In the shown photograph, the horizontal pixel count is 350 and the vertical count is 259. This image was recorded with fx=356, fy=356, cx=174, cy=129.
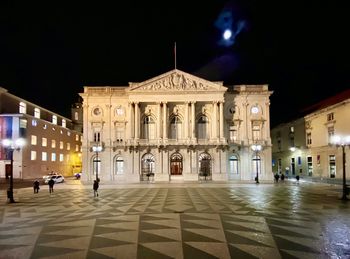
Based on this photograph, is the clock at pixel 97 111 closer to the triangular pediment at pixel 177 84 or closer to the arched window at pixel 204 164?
the triangular pediment at pixel 177 84

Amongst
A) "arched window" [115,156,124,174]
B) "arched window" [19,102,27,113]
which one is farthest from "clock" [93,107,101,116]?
"arched window" [19,102,27,113]

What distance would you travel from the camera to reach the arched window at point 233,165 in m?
58.7

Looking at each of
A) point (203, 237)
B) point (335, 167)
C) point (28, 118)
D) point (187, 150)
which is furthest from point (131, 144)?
point (203, 237)

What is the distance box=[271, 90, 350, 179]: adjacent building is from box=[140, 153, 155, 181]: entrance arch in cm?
2661

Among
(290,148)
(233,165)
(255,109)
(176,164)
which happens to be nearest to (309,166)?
(290,148)

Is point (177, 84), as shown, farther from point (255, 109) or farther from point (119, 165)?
point (119, 165)

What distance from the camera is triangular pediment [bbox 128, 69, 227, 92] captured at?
2244 inches

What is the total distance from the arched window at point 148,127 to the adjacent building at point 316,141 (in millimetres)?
26480

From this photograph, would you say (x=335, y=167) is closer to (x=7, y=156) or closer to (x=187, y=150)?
(x=187, y=150)

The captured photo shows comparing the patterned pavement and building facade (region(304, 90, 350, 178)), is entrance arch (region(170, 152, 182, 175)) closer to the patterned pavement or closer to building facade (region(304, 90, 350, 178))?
building facade (region(304, 90, 350, 178))

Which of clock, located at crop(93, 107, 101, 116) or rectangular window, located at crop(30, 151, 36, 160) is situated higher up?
clock, located at crop(93, 107, 101, 116)

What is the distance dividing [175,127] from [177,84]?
712 centimetres

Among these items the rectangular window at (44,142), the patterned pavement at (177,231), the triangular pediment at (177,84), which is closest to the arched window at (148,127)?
the triangular pediment at (177,84)

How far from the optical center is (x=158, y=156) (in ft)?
187
